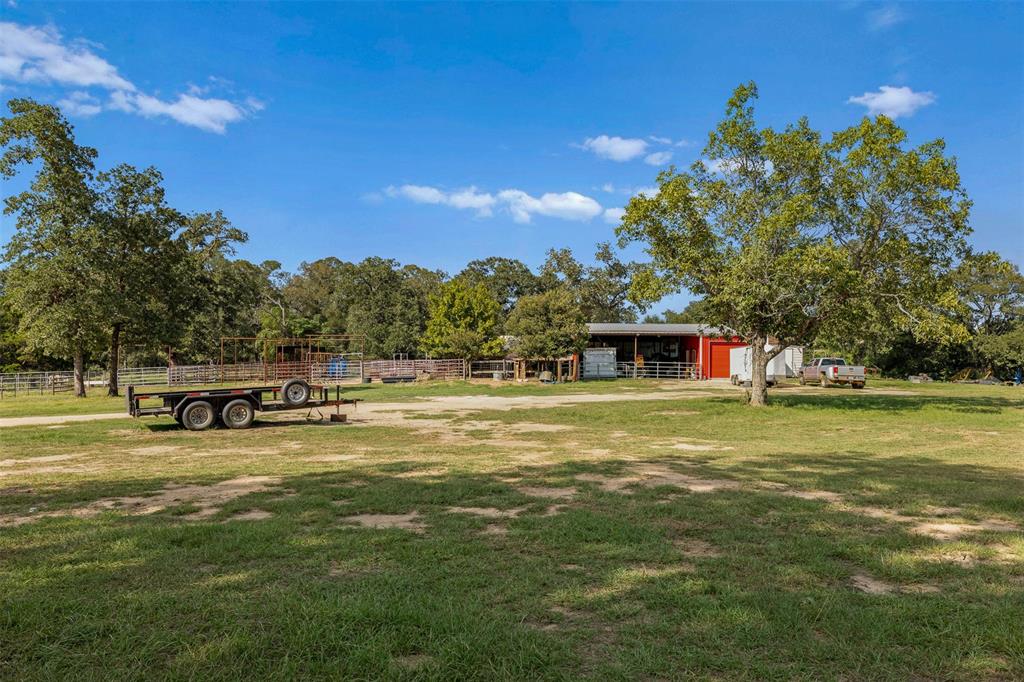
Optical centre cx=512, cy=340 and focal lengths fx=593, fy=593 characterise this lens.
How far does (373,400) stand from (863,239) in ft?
58.8

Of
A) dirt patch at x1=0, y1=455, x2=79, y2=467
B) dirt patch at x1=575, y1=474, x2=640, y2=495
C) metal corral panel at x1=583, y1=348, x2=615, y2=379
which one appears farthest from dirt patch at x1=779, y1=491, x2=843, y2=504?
metal corral panel at x1=583, y1=348, x2=615, y2=379

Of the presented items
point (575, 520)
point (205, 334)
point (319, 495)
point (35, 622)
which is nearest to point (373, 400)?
point (319, 495)

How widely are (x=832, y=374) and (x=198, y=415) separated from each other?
31.4 metres

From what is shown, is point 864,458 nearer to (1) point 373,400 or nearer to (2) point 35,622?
(2) point 35,622

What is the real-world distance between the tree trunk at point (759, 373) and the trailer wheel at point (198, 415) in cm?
1575

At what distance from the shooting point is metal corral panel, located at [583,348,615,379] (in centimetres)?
4184

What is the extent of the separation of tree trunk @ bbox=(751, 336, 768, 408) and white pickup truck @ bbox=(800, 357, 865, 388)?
616 inches

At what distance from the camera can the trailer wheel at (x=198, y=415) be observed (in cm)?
1382

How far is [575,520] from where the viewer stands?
5.55 metres

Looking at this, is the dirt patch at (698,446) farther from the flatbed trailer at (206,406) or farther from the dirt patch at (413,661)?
the flatbed trailer at (206,406)

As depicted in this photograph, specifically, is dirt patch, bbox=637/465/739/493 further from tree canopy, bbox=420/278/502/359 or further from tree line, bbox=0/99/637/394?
tree canopy, bbox=420/278/502/359

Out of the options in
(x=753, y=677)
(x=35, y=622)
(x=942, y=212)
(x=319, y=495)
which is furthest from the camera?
(x=942, y=212)

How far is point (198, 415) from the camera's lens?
13953 millimetres

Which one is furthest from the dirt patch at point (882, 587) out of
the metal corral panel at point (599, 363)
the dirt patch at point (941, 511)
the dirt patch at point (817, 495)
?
the metal corral panel at point (599, 363)
